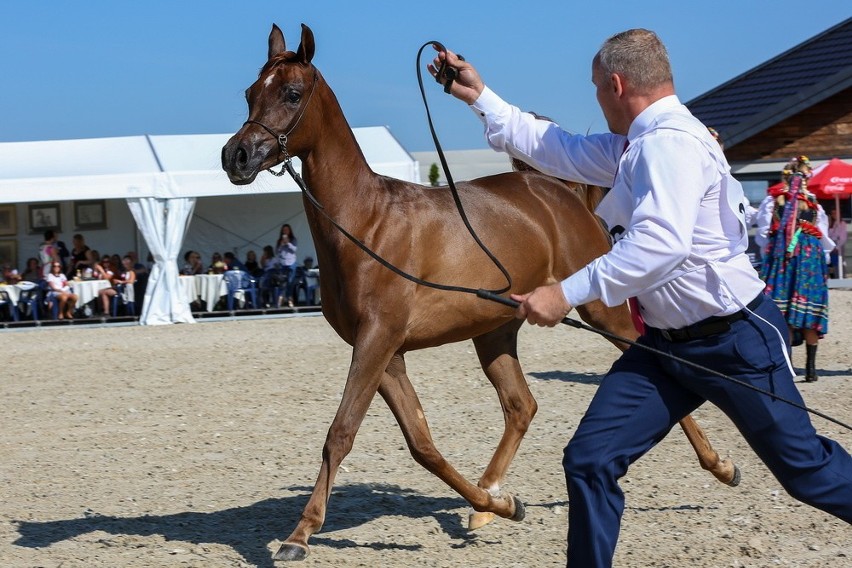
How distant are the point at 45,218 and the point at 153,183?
4.34 meters

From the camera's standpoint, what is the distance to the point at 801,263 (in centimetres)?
935

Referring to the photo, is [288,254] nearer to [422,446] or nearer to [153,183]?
[153,183]

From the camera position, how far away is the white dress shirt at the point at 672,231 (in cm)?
304

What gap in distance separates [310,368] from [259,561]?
6.54 metres

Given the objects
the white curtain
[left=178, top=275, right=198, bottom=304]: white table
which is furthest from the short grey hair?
[left=178, top=275, right=198, bottom=304]: white table

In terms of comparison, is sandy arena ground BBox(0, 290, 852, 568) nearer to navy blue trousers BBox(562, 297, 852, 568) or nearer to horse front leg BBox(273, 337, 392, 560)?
horse front leg BBox(273, 337, 392, 560)

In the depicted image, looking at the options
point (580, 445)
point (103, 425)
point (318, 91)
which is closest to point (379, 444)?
point (103, 425)

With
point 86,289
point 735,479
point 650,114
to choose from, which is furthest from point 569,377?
point 86,289

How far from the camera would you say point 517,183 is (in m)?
5.89

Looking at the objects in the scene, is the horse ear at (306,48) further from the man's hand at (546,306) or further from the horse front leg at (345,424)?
the man's hand at (546,306)

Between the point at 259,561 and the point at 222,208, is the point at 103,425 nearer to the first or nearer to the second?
the point at 259,561

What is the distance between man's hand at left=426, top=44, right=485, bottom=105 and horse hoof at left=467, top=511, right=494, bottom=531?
6.85 feet

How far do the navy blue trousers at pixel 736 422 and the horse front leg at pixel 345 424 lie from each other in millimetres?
1481

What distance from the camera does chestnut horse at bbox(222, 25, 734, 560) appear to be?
470cm
